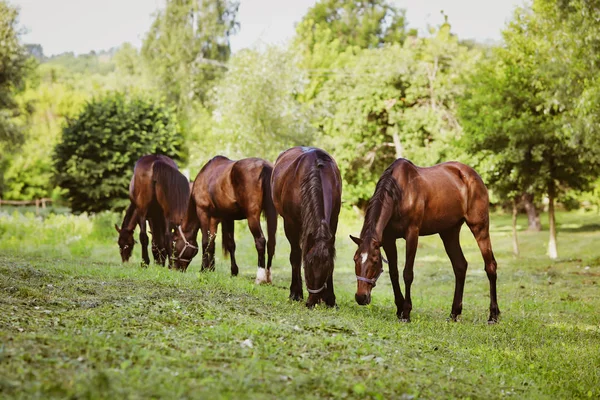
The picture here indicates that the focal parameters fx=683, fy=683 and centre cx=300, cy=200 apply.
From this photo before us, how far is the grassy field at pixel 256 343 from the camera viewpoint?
15.7 ft

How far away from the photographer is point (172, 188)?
14742 mm

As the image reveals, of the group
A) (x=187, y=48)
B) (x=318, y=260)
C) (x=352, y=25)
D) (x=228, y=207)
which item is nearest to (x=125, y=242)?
(x=228, y=207)

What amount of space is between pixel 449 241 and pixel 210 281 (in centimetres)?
383

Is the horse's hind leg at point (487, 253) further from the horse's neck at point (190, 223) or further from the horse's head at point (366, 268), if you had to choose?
the horse's neck at point (190, 223)

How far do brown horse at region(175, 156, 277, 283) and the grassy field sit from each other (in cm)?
128

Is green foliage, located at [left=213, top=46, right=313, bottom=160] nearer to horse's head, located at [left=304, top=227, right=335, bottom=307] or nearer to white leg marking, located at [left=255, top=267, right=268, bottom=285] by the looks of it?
white leg marking, located at [left=255, top=267, right=268, bottom=285]

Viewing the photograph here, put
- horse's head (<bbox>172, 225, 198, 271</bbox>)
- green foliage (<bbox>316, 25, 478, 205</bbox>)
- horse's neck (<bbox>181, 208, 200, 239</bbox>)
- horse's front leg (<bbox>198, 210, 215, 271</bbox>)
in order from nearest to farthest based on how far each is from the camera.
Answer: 1. horse's front leg (<bbox>198, 210, 215, 271</bbox>)
2. horse's head (<bbox>172, 225, 198, 271</bbox>)
3. horse's neck (<bbox>181, 208, 200, 239</bbox>)
4. green foliage (<bbox>316, 25, 478, 205</bbox>)

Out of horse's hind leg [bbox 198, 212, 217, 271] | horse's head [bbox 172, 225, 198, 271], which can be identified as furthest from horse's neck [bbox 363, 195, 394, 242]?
horse's head [bbox 172, 225, 198, 271]

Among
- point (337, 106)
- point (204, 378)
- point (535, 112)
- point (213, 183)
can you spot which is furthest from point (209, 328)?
point (337, 106)

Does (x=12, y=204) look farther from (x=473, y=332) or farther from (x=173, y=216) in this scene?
(x=473, y=332)

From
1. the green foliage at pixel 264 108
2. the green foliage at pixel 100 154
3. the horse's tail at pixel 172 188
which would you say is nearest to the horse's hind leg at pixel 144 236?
the horse's tail at pixel 172 188

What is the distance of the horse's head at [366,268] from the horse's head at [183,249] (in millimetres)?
5642

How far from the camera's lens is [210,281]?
10828 mm

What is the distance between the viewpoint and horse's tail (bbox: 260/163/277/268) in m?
12.3
